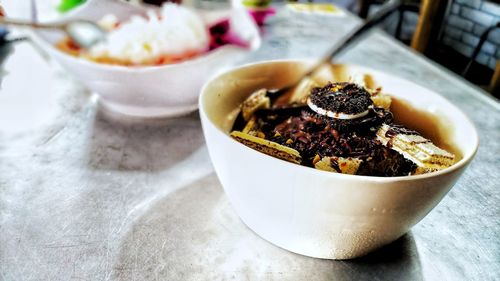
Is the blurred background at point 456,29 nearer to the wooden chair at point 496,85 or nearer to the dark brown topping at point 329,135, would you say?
the wooden chair at point 496,85

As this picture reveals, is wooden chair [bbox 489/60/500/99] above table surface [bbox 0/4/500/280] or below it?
below

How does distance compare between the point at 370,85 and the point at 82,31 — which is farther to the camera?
the point at 82,31

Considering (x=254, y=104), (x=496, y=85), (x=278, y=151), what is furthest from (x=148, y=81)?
(x=496, y=85)

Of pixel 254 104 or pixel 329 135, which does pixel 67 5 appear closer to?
pixel 254 104

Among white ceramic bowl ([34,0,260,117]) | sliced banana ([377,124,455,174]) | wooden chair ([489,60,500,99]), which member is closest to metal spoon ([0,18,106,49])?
white ceramic bowl ([34,0,260,117])

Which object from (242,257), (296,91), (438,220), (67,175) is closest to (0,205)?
(67,175)

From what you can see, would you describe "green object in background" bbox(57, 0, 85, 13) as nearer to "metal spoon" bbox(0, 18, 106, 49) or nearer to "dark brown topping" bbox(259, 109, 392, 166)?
"metal spoon" bbox(0, 18, 106, 49)
